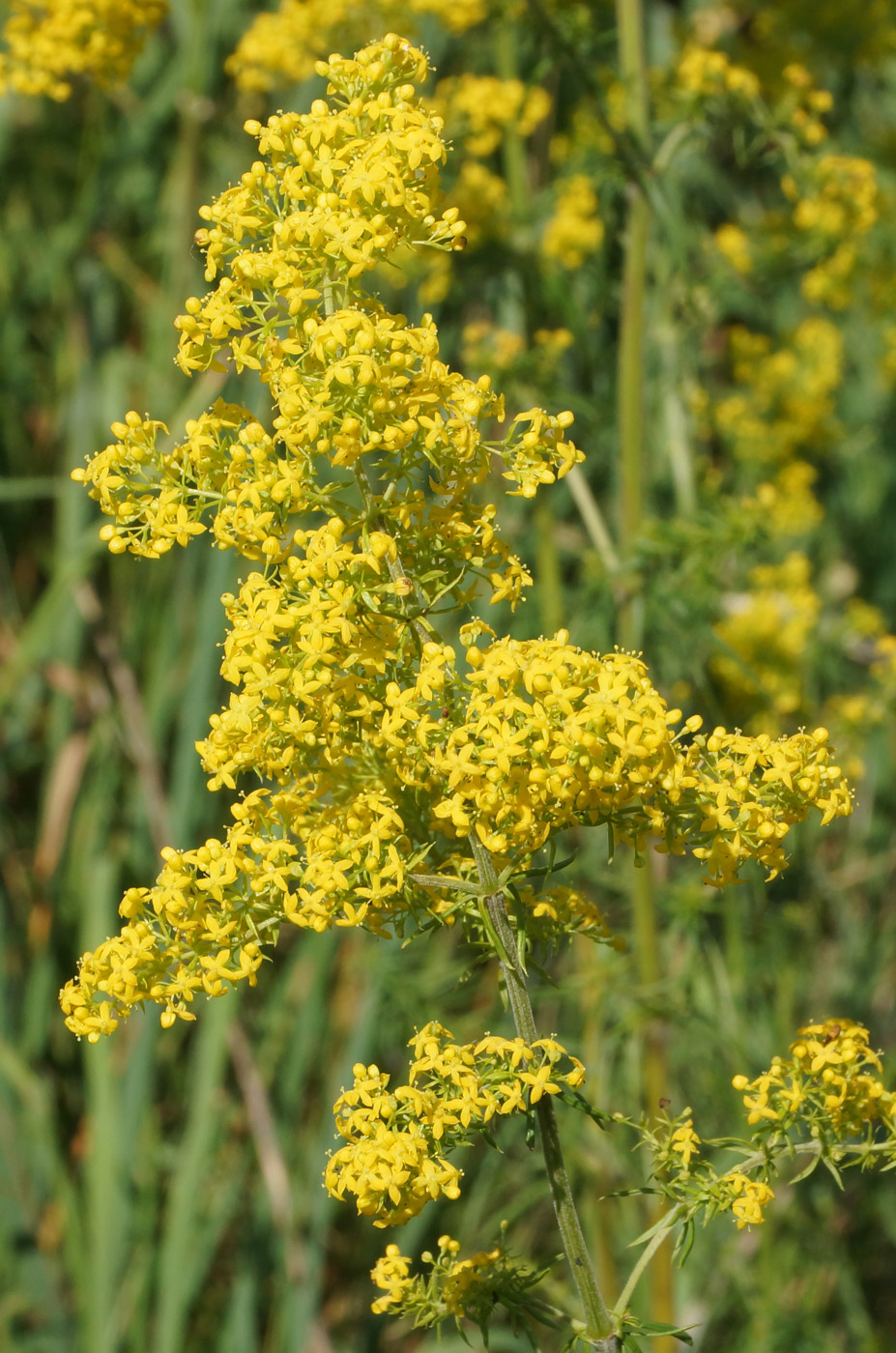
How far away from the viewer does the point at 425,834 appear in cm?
162

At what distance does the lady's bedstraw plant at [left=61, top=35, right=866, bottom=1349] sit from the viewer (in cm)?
139

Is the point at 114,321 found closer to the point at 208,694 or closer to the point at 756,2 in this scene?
the point at 208,694

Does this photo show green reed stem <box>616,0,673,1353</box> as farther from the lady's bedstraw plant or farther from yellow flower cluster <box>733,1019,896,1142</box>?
the lady's bedstraw plant

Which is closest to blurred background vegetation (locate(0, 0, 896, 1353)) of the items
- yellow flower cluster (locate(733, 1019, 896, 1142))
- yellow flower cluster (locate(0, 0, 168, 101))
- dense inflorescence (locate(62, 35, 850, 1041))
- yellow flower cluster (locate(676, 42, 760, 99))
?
yellow flower cluster (locate(676, 42, 760, 99))

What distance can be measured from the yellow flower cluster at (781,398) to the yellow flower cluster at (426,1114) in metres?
3.34

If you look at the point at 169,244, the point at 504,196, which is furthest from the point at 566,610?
the point at 169,244

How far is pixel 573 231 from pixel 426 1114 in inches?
111

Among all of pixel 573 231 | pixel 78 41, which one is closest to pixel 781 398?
pixel 573 231

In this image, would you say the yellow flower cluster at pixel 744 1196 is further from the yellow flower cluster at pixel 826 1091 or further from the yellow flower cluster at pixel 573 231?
the yellow flower cluster at pixel 573 231

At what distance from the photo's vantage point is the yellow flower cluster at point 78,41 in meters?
2.94

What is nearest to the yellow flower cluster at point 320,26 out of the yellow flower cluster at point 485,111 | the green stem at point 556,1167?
the yellow flower cluster at point 485,111

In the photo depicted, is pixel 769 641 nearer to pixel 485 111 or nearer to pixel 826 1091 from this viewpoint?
pixel 485 111

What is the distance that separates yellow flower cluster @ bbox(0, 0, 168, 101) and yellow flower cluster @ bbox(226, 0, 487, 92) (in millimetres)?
360

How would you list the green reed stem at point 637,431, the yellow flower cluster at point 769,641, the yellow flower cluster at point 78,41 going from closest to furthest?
the green reed stem at point 637,431 → the yellow flower cluster at point 78,41 → the yellow flower cluster at point 769,641
